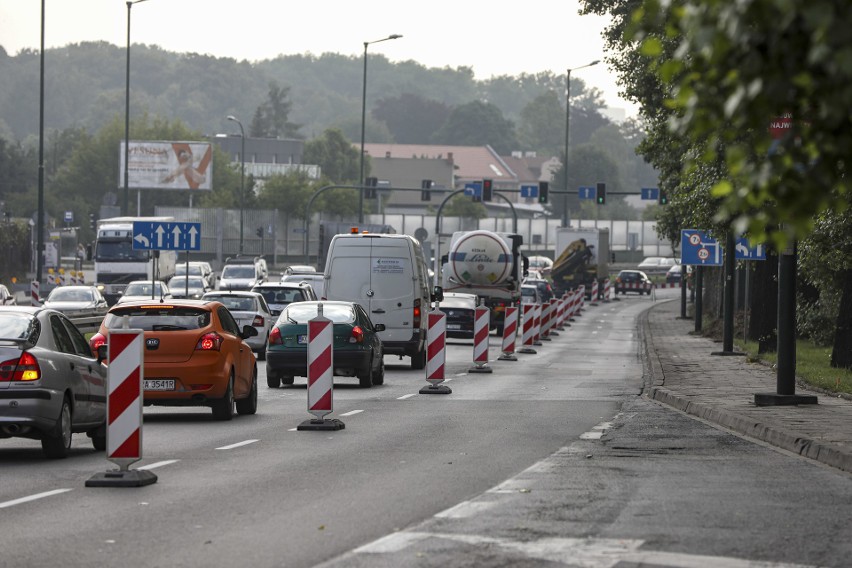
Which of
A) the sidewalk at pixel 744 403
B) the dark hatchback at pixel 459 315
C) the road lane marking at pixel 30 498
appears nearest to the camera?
the road lane marking at pixel 30 498

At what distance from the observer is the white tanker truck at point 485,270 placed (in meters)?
50.8

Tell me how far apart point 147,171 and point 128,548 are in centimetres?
10483

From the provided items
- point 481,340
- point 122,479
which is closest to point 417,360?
point 481,340

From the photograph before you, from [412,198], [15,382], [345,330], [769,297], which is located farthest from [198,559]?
[412,198]

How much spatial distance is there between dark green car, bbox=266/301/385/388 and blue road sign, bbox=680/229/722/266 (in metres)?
15.7

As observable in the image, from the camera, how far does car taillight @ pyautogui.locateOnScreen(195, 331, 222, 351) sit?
1931 cm

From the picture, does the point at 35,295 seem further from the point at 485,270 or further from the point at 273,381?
Answer: the point at 273,381

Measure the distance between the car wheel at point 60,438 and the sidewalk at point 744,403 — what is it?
269 inches

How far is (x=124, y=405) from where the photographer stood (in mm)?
12680

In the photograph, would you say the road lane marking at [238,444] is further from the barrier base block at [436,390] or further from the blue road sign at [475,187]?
the blue road sign at [475,187]

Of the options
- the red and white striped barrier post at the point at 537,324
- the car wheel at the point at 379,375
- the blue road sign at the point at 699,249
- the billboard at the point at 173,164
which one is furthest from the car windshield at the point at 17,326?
the billboard at the point at 173,164

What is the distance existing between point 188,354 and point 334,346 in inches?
291

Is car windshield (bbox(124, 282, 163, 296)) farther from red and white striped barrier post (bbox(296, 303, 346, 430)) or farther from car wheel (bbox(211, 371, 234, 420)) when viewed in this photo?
red and white striped barrier post (bbox(296, 303, 346, 430))

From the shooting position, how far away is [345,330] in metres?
26.4
